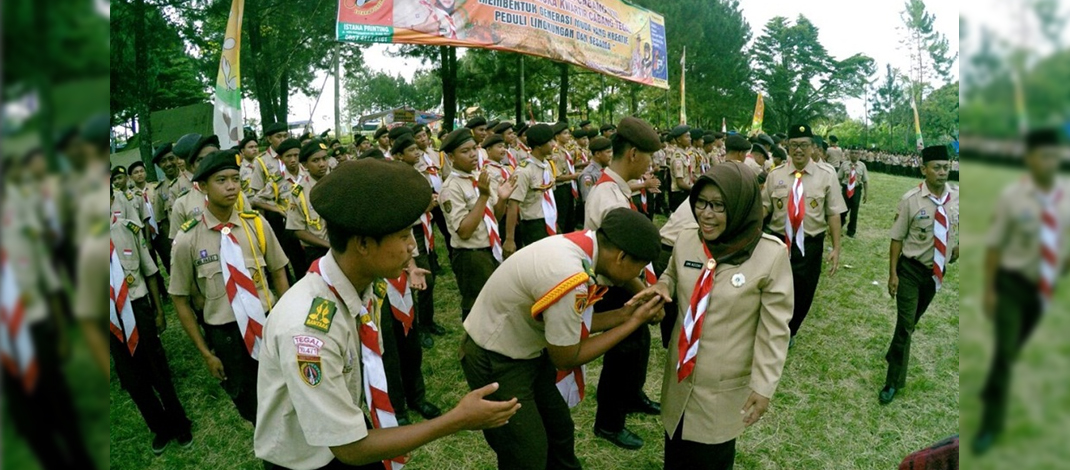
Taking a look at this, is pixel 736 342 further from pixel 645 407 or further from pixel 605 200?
pixel 645 407

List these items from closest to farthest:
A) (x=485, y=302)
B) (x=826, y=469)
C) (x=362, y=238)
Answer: (x=362, y=238), (x=485, y=302), (x=826, y=469)

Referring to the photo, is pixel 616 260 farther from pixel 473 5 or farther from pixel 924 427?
pixel 473 5

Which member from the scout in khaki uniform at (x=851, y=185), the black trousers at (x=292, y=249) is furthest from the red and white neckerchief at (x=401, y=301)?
the scout in khaki uniform at (x=851, y=185)

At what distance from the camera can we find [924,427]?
13.8 feet

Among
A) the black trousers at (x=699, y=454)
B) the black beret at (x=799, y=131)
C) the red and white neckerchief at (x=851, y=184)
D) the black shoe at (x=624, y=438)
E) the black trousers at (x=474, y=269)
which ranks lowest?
the black shoe at (x=624, y=438)

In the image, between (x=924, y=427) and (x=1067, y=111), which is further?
(x=924, y=427)

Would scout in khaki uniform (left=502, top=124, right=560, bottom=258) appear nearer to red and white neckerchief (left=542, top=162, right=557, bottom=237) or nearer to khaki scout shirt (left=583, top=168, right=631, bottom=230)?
red and white neckerchief (left=542, top=162, right=557, bottom=237)

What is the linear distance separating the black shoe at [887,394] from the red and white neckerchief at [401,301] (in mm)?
3650

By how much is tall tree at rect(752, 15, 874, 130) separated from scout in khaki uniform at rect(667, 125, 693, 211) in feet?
118

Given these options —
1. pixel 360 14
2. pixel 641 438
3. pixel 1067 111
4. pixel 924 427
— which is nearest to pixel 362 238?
pixel 1067 111

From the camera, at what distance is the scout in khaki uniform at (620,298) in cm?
382

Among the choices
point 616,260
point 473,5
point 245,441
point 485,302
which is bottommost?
point 245,441

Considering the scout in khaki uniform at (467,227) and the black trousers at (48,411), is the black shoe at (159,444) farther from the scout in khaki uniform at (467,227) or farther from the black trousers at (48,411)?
the black trousers at (48,411)

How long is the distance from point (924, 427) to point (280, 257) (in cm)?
461
